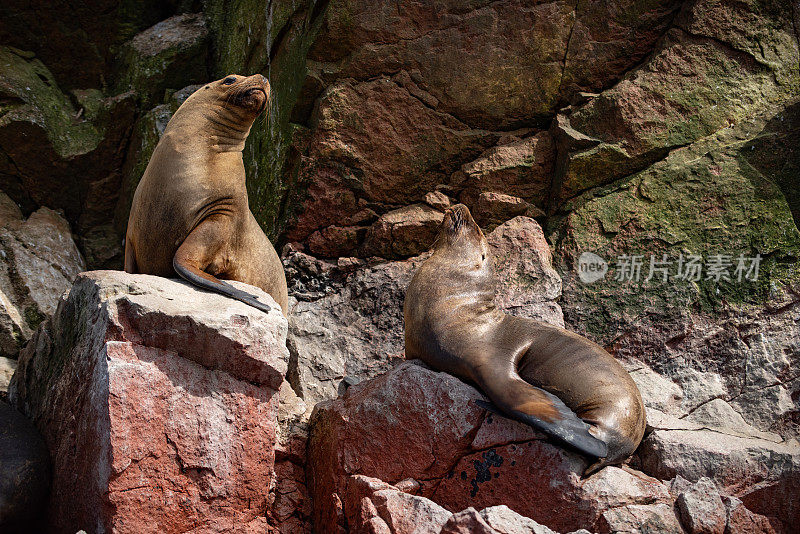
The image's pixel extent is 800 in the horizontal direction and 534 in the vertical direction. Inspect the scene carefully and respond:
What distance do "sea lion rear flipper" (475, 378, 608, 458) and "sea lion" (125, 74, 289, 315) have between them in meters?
1.66

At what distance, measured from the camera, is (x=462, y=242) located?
505 cm

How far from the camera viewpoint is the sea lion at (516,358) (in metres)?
3.89

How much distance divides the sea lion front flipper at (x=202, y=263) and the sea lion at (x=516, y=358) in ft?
3.38

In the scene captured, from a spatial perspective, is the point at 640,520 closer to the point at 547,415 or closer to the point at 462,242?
the point at 547,415

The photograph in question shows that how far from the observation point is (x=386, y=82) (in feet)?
20.1

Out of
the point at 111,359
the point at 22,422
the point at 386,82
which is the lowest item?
the point at 22,422

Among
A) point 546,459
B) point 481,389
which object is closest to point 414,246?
point 481,389

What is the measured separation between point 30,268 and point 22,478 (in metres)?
3.16

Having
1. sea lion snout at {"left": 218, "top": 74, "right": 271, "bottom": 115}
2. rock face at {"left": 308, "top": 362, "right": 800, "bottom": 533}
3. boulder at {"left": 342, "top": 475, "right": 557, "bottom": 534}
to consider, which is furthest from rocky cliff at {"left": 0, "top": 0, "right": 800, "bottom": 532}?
boulder at {"left": 342, "top": 475, "right": 557, "bottom": 534}

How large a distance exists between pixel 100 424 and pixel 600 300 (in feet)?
11.6

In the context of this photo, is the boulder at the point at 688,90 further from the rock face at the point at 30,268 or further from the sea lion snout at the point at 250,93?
the rock face at the point at 30,268

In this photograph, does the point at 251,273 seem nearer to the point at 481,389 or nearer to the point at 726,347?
the point at 481,389

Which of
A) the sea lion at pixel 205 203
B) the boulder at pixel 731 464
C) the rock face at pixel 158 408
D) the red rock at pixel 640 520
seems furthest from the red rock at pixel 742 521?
the sea lion at pixel 205 203

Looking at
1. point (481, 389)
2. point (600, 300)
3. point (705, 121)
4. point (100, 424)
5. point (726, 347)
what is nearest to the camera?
point (100, 424)
